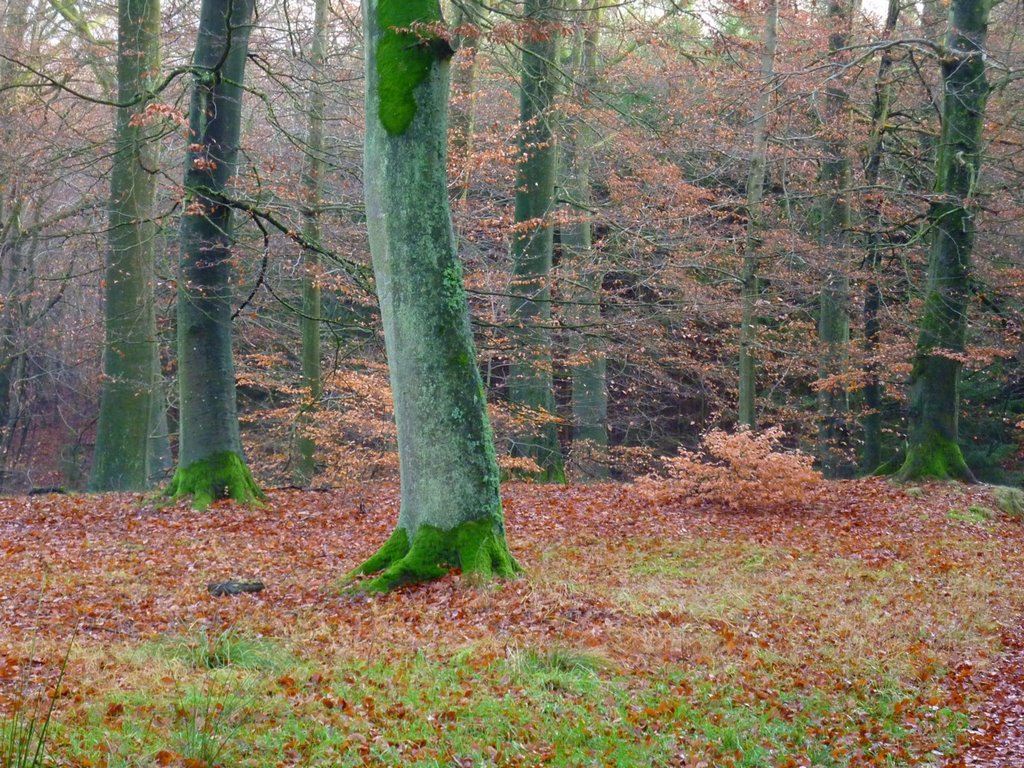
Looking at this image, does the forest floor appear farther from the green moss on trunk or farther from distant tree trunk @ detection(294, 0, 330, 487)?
distant tree trunk @ detection(294, 0, 330, 487)

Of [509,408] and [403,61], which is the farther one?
[509,408]

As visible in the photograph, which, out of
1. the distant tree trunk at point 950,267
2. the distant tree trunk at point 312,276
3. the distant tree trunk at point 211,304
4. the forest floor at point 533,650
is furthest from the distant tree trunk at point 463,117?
the distant tree trunk at point 950,267

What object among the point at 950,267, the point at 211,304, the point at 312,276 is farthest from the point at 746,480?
the point at 312,276

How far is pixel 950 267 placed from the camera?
15.2 m

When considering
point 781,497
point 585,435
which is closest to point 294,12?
point 585,435

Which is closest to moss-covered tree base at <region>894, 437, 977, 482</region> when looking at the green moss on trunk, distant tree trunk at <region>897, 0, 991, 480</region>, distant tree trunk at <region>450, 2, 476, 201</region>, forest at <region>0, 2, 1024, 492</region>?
distant tree trunk at <region>897, 0, 991, 480</region>

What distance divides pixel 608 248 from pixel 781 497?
8208 millimetres

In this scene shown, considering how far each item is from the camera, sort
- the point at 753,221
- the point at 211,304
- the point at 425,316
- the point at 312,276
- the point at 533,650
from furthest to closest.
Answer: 1. the point at 312,276
2. the point at 753,221
3. the point at 211,304
4. the point at 425,316
5. the point at 533,650

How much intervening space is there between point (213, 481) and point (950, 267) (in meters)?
11.5

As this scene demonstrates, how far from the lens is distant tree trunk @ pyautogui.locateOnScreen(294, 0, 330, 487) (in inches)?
655

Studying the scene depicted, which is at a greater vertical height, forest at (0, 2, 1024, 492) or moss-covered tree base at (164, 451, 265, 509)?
forest at (0, 2, 1024, 492)

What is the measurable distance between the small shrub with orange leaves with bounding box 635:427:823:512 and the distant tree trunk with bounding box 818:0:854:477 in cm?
654

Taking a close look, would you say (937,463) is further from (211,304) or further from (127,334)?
(127,334)

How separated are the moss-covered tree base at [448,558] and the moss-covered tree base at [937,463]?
867 cm
